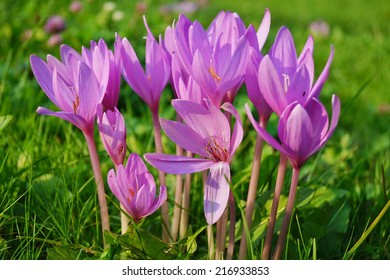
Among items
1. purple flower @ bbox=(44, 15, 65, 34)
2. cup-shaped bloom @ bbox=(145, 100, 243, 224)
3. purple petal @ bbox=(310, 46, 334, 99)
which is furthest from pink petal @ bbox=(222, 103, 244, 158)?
purple flower @ bbox=(44, 15, 65, 34)

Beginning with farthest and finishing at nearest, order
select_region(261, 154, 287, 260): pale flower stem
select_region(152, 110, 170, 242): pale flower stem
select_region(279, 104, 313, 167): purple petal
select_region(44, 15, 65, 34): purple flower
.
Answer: select_region(44, 15, 65, 34): purple flower
select_region(152, 110, 170, 242): pale flower stem
select_region(261, 154, 287, 260): pale flower stem
select_region(279, 104, 313, 167): purple petal

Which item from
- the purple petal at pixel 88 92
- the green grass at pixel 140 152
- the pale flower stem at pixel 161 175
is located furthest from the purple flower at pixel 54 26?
the purple petal at pixel 88 92

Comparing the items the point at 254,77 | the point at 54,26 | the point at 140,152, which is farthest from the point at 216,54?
the point at 54,26

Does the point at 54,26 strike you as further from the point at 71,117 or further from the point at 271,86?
the point at 271,86

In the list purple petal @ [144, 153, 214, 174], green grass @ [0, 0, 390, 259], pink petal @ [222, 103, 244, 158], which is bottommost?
green grass @ [0, 0, 390, 259]

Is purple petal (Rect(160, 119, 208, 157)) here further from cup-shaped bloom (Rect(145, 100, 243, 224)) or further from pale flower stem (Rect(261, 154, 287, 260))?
pale flower stem (Rect(261, 154, 287, 260))

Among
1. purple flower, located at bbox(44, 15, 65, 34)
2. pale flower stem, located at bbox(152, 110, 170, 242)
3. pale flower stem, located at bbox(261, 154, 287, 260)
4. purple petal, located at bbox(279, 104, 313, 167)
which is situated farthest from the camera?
purple flower, located at bbox(44, 15, 65, 34)

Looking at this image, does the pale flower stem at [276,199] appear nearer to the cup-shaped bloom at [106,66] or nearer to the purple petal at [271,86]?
the purple petal at [271,86]
